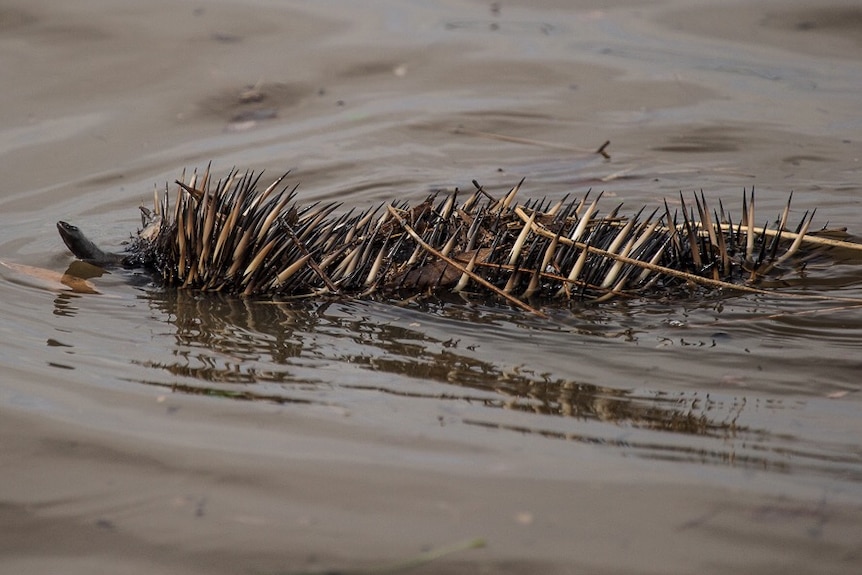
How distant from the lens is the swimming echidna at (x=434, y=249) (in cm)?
420

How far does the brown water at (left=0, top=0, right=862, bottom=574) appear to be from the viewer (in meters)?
2.84

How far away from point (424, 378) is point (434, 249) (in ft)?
2.13

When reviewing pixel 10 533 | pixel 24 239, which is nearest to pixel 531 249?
pixel 10 533

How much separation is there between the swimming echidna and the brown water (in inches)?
5.0

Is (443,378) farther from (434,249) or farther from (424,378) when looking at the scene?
(434,249)

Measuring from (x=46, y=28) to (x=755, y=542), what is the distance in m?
8.40

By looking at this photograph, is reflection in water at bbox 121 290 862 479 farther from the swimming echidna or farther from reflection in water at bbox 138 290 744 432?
the swimming echidna

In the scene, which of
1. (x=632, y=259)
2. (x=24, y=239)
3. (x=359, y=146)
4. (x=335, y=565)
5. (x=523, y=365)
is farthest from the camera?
(x=359, y=146)

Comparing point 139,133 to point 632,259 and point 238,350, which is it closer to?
point 238,350

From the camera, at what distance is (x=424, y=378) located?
3822mm

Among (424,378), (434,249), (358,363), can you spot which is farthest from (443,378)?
(434,249)

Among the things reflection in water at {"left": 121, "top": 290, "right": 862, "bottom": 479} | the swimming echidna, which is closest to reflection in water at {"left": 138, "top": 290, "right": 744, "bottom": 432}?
reflection in water at {"left": 121, "top": 290, "right": 862, "bottom": 479}

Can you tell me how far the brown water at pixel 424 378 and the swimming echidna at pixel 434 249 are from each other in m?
0.13

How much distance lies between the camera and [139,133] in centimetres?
768
